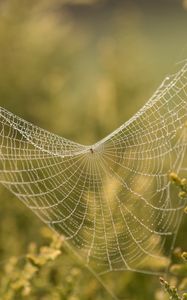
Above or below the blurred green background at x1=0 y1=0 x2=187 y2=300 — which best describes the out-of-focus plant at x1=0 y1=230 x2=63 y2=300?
below

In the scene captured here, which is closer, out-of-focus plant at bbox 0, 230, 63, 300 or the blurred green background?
out-of-focus plant at bbox 0, 230, 63, 300

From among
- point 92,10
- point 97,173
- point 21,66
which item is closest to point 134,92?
point 21,66

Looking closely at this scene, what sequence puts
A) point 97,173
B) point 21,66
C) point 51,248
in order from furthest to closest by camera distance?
point 21,66
point 97,173
point 51,248

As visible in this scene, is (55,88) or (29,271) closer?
(29,271)

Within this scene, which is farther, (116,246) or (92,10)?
(92,10)

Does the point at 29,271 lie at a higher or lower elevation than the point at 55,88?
lower

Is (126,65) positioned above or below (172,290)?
above

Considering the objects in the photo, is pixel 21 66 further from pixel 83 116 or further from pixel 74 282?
pixel 74 282

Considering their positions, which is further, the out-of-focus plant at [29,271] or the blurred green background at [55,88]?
the blurred green background at [55,88]

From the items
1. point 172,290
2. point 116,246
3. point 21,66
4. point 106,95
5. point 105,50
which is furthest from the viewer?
point 105,50

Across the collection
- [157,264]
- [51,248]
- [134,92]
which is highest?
[134,92]

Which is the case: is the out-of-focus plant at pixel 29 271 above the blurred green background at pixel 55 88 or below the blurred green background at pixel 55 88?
below
